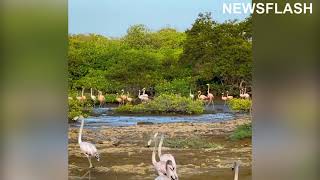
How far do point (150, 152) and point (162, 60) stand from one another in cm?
76

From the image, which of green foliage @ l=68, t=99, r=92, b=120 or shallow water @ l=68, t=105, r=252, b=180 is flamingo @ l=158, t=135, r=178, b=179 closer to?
shallow water @ l=68, t=105, r=252, b=180

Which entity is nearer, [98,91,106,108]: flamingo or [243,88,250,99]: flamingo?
[243,88,250,99]: flamingo

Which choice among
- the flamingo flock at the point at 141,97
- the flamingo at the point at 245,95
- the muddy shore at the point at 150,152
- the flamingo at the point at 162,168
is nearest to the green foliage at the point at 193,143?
the muddy shore at the point at 150,152

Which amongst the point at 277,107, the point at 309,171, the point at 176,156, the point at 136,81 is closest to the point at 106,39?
the point at 136,81

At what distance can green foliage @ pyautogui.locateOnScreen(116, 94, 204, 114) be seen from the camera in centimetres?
573

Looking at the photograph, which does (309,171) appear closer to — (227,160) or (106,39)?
(227,160)

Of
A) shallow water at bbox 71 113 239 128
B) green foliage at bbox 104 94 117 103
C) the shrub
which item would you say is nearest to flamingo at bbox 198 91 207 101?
shallow water at bbox 71 113 239 128

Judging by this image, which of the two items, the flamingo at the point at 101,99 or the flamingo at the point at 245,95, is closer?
the flamingo at the point at 245,95

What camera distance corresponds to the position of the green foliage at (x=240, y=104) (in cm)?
568

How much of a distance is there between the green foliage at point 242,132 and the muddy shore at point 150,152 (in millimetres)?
39

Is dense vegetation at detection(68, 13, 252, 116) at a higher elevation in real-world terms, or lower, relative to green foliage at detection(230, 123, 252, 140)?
higher

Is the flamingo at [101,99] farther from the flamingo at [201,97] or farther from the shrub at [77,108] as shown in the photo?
the flamingo at [201,97]

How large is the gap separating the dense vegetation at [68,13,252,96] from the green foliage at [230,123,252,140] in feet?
0.98

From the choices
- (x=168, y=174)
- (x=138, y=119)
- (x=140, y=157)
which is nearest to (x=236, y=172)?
(x=168, y=174)
